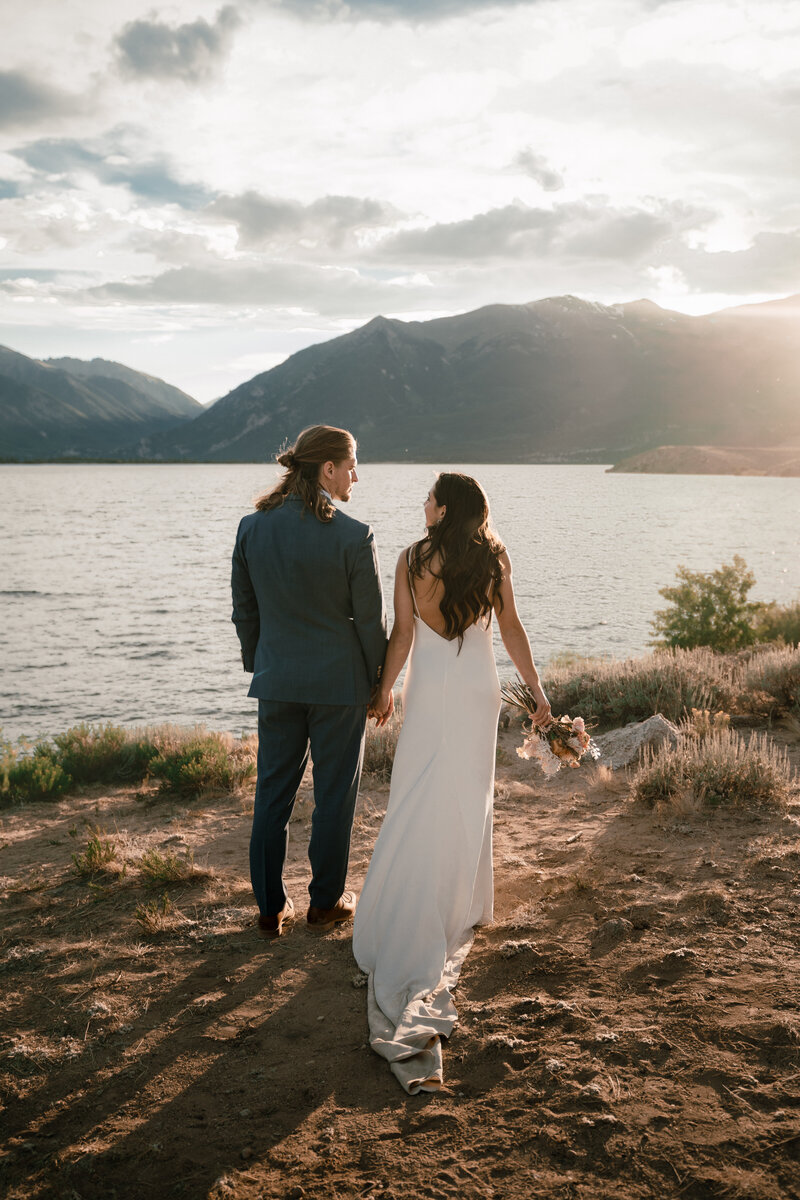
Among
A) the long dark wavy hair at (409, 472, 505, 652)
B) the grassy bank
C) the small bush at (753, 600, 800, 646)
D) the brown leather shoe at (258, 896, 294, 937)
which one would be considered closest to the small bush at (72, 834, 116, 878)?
the brown leather shoe at (258, 896, 294, 937)

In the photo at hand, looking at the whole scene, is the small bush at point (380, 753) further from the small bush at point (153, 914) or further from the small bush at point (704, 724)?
the small bush at point (153, 914)

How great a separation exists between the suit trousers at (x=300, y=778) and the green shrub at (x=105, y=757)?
4.96 metres

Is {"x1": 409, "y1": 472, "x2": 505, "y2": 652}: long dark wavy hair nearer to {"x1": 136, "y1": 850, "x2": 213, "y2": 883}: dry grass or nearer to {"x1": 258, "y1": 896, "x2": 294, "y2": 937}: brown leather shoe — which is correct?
{"x1": 258, "y1": 896, "x2": 294, "y2": 937}: brown leather shoe

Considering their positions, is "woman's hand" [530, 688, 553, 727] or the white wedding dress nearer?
the white wedding dress

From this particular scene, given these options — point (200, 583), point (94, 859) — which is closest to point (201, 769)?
point (94, 859)

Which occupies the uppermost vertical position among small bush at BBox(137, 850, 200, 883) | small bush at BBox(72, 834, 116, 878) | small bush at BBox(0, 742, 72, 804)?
small bush at BBox(137, 850, 200, 883)

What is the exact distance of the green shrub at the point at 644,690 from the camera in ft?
30.9

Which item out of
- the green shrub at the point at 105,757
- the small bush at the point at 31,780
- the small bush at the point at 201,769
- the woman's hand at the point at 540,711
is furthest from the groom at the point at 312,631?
the green shrub at the point at 105,757

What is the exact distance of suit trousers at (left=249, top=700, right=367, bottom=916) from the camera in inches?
168

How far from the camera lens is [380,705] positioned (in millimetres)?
4395

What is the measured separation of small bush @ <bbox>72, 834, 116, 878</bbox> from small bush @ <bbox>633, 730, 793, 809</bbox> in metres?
3.99

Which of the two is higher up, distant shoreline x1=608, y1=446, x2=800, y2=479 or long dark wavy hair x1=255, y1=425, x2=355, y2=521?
distant shoreline x1=608, y1=446, x2=800, y2=479

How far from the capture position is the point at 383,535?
1849 inches

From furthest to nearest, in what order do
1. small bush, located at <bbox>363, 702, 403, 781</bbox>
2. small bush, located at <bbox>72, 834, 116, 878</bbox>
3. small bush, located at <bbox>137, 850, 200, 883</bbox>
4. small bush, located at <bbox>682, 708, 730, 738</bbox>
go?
small bush, located at <bbox>363, 702, 403, 781</bbox>, small bush, located at <bbox>682, 708, 730, 738</bbox>, small bush, located at <bbox>72, 834, 116, 878</bbox>, small bush, located at <bbox>137, 850, 200, 883</bbox>
